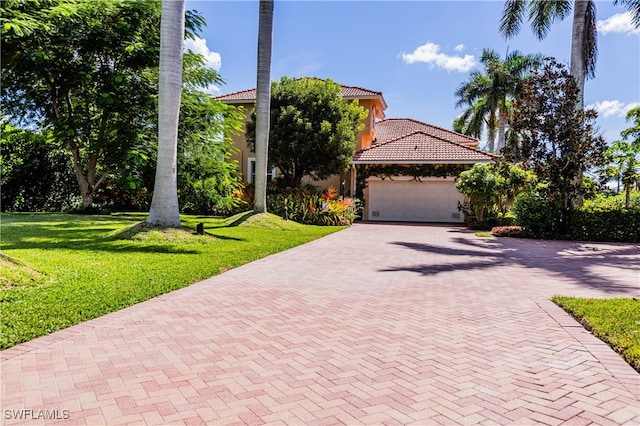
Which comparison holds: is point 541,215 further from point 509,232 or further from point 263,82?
point 263,82

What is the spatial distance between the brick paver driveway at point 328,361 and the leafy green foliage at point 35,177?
18743mm

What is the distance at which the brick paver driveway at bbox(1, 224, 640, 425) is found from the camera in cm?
293

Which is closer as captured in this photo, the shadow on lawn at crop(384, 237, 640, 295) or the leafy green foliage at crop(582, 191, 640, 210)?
the shadow on lawn at crop(384, 237, 640, 295)

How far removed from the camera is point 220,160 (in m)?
16.6

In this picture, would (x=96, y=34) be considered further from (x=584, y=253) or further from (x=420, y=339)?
(x=584, y=253)

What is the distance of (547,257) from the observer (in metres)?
11.0

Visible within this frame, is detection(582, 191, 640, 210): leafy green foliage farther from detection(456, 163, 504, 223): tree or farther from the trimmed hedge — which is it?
detection(456, 163, 504, 223): tree

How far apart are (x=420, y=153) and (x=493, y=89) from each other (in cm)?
1529

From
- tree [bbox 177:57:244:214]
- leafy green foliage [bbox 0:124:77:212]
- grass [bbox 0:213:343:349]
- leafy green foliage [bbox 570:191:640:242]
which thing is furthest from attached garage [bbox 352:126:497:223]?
leafy green foliage [bbox 0:124:77:212]

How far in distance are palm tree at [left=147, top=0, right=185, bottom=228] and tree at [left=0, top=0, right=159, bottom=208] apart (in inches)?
148

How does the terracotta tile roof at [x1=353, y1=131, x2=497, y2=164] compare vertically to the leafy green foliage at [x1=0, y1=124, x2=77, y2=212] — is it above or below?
above

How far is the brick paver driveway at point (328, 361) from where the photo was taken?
2932 mm

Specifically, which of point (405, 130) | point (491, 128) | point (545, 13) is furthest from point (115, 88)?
point (491, 128)

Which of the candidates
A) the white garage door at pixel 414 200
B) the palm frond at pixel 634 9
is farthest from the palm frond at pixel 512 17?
the white garage door at pixel 414 200
